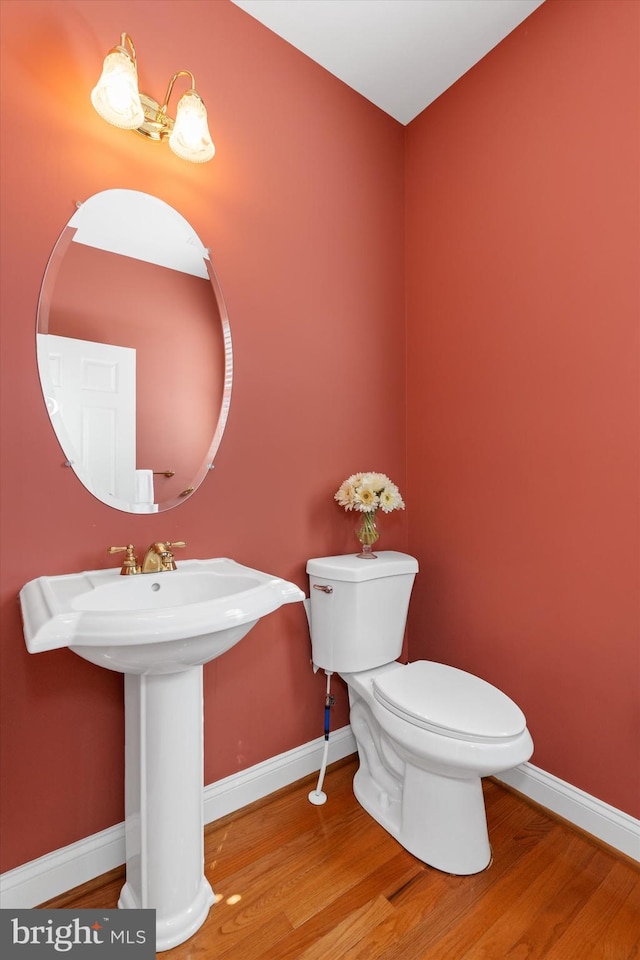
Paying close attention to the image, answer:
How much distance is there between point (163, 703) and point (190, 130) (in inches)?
61.7

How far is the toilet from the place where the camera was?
1.33 metres

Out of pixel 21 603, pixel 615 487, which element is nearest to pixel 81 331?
pixel 21 603

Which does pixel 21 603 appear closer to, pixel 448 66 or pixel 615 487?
pixel 615 487

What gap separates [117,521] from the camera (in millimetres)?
1420

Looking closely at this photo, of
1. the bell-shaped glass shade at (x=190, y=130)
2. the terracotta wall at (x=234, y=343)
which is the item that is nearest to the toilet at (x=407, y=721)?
the terracotta wall at (x=234, y=343)

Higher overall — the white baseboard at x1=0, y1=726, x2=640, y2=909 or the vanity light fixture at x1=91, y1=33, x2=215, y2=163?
the vanity light fixture at x1=91, y1=33, x2=215, y2=163


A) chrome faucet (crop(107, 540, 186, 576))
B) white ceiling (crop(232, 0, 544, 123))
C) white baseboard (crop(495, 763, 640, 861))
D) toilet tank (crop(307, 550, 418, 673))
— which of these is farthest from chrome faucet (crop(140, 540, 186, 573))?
white ceiling (crop(232, 0, 544, 123))

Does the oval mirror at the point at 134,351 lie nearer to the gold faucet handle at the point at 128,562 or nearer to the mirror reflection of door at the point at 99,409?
the mirror reflection of door at the point at 99,409

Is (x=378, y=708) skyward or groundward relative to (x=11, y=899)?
skyward

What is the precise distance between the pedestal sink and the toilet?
1.68ft

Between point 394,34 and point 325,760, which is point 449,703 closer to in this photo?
point 325,760

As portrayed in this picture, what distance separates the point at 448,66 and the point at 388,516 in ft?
5.88

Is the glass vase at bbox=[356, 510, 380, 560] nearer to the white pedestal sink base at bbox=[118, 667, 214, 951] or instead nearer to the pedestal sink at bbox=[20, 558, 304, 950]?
the pedestal sink at bbox=[20, 558, 304, 950]

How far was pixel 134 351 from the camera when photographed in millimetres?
1465
